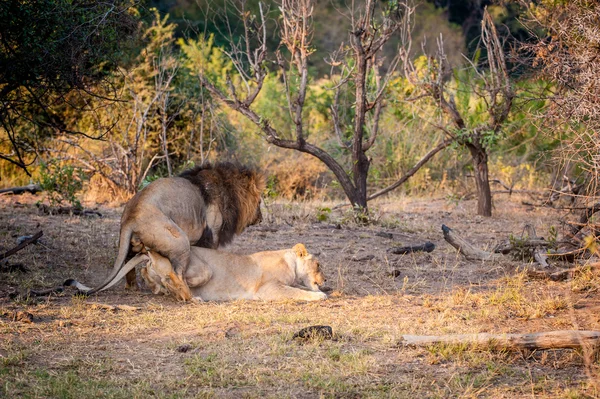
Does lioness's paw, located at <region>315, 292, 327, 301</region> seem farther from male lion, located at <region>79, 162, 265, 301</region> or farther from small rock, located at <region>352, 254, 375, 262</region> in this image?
small rock, located at <region>352, 254, 375, 262</region>

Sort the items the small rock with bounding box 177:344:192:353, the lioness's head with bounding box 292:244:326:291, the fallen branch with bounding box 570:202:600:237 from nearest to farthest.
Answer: the small rock with bounding box 177:344:192:353, the lioness's head with bounding box 292:244:326:291, the fallen branch with bounding box 570:202:600:237

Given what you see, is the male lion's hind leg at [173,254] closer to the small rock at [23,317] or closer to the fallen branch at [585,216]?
the small rock at [23,317]

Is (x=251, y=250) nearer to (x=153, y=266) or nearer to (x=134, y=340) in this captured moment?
(x=153, y=266)

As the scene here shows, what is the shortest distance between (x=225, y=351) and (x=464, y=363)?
148 cm

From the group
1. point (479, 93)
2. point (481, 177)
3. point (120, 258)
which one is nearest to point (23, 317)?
point (120, 258)

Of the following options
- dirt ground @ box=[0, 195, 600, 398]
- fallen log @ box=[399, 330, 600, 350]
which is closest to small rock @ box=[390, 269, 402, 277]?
dirt ground @ box=[0, 195, 600, 398]

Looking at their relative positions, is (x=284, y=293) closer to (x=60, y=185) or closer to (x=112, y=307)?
(x=112, y=307)

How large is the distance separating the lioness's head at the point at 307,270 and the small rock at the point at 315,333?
1.67m

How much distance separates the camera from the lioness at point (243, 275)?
21.9 ft

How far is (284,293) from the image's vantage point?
22.4 feet

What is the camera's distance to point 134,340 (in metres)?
5.42

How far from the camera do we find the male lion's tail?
6.50m

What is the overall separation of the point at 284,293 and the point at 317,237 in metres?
2.79

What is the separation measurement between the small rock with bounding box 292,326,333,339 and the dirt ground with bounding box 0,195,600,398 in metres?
0.05
